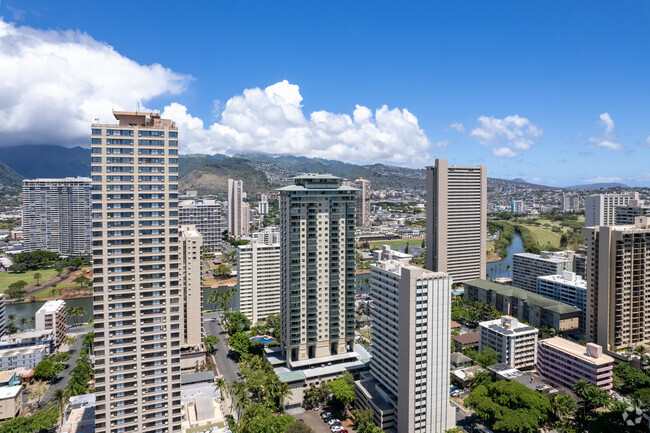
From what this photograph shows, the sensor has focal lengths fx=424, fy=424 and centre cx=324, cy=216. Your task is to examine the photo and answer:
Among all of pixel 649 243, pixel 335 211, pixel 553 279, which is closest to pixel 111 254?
pixel 335 211

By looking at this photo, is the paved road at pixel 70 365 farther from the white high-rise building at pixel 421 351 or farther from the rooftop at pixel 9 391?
the white high-rise building at pixel 421 351

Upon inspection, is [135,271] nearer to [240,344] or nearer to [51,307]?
[240,344]

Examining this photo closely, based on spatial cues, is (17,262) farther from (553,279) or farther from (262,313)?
(553,279)

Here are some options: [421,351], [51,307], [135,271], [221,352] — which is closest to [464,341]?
[421,351]

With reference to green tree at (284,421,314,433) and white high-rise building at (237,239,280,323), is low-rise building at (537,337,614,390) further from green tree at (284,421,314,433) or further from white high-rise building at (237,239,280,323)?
white high-rise building at (237,239,280,323)

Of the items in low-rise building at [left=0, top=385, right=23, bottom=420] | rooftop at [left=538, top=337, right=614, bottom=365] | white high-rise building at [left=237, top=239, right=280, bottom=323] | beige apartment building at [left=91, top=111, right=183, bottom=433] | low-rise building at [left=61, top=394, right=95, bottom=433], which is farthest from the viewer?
white high-rise building at [left=237, top=239, right=280, bottom=323]

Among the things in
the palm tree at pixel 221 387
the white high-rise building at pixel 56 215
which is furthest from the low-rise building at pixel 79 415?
the white high-rise building at pixel 56 215

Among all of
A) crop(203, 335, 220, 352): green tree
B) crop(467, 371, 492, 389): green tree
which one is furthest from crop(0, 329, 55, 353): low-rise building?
crop(467, 371, 492, 389): green tree
